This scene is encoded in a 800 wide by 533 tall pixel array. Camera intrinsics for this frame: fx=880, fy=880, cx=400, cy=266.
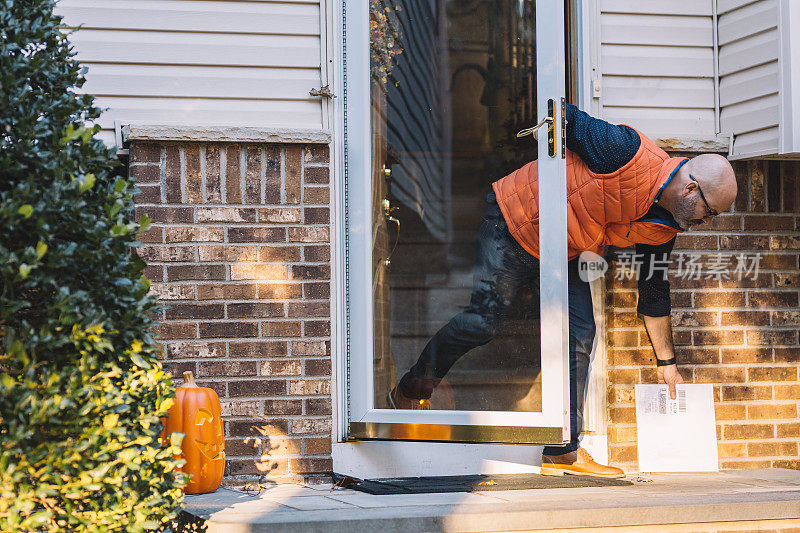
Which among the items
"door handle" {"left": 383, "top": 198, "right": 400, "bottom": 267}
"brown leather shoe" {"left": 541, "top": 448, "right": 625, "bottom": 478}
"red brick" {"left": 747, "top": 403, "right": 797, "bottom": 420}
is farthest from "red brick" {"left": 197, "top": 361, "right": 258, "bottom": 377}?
"red brick" {"left": 747, "top": 403, "right": 797, "bottom": 420}

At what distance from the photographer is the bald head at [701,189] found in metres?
3.35

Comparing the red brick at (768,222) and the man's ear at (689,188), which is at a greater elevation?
the man's ear at (689,188)

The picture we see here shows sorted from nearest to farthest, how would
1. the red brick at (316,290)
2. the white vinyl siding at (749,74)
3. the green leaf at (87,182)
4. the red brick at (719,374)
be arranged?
1. the green leaf at (87,182)
2. the red brick at (316,290)
3. the white vinyl siding at (749,74)
4. the red brick at (719,374)

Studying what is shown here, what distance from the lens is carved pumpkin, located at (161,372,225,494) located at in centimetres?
313

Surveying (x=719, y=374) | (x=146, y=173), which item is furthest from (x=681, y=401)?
(x=146, y=173)

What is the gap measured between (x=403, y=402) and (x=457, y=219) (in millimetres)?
909

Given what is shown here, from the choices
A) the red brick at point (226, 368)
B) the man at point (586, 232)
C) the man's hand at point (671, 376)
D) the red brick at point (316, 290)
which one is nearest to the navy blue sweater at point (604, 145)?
the man at point (586, 232)

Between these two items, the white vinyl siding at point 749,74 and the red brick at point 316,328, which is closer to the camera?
the red brick at point 316,328

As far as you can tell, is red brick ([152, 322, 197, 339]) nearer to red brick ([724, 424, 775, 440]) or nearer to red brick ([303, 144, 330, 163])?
red brick ([303, 144, 330, 163])

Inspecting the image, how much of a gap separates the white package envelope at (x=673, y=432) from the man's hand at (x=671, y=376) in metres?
0.04

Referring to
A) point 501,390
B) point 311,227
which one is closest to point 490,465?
point 501,390

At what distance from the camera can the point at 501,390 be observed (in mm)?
3572

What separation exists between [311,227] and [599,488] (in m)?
1.51

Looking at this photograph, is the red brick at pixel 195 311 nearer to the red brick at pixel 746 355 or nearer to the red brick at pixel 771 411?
the red brick at pixel 746 355
